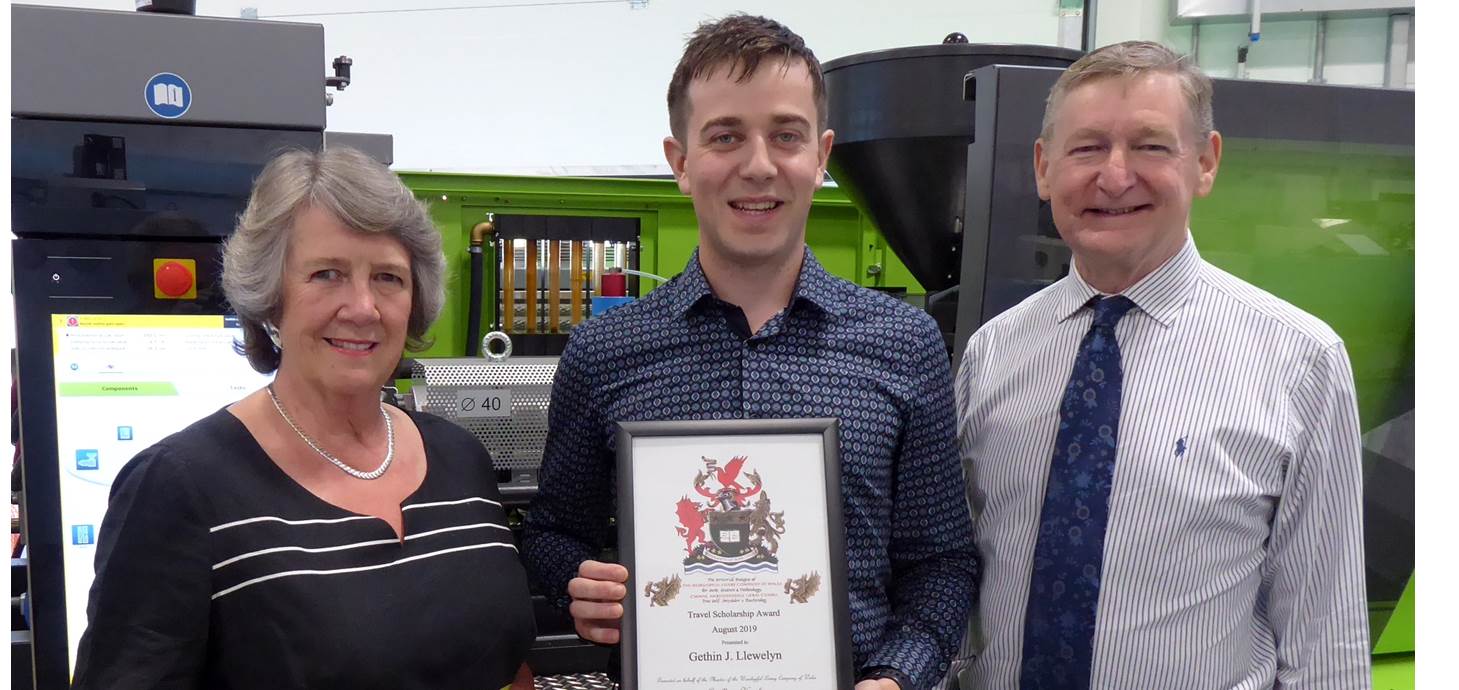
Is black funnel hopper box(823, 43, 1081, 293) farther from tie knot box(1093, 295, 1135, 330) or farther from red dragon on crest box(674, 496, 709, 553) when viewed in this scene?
red dragon on crest box(674, 496, 709, 553)

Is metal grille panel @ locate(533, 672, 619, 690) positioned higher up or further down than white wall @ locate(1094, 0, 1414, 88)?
further down

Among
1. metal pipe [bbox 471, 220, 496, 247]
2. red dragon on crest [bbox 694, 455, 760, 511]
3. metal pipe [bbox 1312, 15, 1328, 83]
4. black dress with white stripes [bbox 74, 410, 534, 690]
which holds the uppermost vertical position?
metal pipe [bbox 1312, 15, 1328, 83]

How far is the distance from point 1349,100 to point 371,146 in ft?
7.97

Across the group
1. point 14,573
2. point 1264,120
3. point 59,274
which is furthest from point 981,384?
point 14,573

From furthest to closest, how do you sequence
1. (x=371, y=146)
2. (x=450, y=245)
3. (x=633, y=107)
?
(x=633, y=107)
(x=450, y=245)
(x=371, y=146)

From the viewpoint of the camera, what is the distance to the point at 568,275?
138 inches

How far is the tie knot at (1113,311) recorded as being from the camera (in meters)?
1.48

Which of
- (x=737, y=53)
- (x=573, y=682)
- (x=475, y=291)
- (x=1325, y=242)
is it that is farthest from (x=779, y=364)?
(x=475, y=291)

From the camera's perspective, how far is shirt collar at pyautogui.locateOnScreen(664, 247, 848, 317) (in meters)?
1.42

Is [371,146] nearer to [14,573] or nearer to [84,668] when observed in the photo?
[14,573]

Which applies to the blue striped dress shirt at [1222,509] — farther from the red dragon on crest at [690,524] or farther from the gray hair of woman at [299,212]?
the gray hair of woman at [299,212]

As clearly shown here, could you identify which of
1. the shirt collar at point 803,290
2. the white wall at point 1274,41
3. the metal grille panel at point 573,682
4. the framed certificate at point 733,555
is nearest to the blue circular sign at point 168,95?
the shirt collar at point 803,290

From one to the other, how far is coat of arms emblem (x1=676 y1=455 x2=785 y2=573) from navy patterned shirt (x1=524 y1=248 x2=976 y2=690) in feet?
0.39

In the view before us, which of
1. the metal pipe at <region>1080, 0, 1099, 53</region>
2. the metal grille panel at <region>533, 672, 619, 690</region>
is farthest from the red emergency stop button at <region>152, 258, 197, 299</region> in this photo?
the metal pipe at <region>1080, 0, 1099, 53</region>
